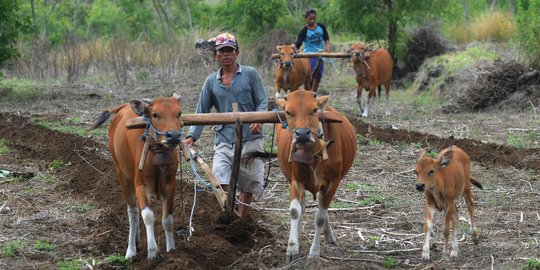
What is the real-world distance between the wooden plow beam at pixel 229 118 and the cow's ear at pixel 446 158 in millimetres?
1205

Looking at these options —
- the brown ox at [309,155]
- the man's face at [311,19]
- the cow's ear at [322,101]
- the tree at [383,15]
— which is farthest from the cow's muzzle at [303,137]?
the tree at [383,15]

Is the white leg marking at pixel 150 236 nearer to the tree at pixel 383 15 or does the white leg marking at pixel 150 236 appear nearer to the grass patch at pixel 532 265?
the grass patch at pixel 532 265

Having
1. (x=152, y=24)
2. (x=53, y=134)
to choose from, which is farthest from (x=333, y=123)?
(x=152, y=24)

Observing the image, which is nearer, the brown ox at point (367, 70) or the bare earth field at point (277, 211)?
the bare earth field at point (277, 211)

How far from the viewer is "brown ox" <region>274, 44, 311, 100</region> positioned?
18.2 meters

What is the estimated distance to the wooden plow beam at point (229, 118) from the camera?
757 centimetres

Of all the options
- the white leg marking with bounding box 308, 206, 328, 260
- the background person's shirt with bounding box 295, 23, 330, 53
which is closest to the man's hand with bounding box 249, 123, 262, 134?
the white leg marking with bounding box 308, 206, 328, 260

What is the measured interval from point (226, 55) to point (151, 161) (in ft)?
5.44

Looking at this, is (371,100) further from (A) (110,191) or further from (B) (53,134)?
(A) (110,191)

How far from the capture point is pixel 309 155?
289 inches

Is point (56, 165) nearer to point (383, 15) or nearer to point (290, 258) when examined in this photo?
point (290, 258)

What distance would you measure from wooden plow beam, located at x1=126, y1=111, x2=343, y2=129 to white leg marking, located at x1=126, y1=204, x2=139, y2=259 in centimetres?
117

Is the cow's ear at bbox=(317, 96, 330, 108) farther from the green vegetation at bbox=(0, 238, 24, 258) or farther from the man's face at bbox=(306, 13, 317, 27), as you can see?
the man's face at bbox=(306, 13, 317, 27)

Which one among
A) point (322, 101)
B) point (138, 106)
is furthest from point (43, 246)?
point (322, 101)
